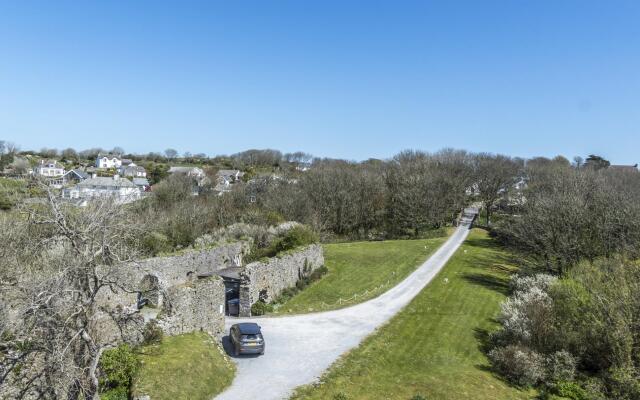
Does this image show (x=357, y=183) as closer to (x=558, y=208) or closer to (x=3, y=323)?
(x=558, y=208)

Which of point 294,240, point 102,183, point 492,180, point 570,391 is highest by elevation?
point 492,180

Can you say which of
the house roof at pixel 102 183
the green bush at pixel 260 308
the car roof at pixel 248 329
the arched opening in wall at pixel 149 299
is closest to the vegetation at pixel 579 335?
the car roof at pixel 248 329

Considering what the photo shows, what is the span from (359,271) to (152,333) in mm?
24620

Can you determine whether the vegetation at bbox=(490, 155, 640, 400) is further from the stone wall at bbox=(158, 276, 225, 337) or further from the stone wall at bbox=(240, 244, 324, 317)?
the stone wall at bbox=(240, 244, 324, 317)

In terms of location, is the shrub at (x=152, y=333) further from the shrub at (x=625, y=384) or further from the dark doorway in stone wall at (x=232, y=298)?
the shrub at (x=625, y=384)

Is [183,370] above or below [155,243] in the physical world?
below

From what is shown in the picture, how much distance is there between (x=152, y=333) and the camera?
1833 centimetres

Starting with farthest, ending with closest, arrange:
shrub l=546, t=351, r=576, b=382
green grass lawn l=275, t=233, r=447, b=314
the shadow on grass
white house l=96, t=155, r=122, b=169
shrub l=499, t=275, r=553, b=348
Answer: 1. white house l=96, t=155, r=122, b=169
2. the shadow on grass
3. green grass lawn l=275, t=233, r=447, b=314
4. shrub l=499, t=275, r=553, b=348
5. shrub l=546, t=351, r=576, b=382

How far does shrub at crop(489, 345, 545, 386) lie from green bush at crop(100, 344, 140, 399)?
16934 millimetres

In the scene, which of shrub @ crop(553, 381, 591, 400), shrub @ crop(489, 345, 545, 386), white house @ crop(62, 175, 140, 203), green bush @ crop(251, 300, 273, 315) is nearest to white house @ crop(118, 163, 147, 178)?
white house @ crop(62, 175, 140, 203)

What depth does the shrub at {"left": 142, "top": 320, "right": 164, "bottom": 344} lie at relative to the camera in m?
18.0

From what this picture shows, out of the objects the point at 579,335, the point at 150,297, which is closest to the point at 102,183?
the point at 150,297

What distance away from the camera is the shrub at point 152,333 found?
18047 mm

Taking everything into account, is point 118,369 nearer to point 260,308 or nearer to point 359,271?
point 260,308
